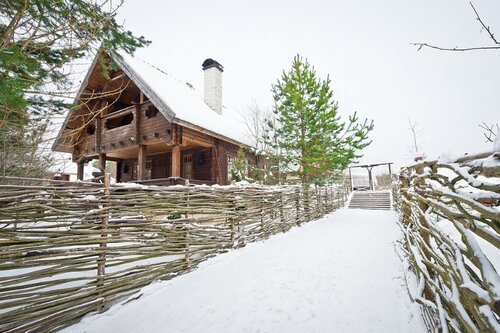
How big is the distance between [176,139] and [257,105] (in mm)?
8732

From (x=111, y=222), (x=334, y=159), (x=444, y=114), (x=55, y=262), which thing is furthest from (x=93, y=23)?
(x=444, y=114)

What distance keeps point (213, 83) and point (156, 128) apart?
17.7ft

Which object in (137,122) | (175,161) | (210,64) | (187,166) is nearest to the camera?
(175,161)

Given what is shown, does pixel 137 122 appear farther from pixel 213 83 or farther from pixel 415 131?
pixel 415 131

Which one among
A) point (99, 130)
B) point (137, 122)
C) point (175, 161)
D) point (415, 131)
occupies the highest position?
point (415, 131)

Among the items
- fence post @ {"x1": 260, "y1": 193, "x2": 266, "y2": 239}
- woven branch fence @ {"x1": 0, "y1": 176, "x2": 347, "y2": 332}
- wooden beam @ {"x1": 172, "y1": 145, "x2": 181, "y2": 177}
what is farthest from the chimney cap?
woven branch fence @ {"x1": 0, "y1": 176, "x2": 347, "y2": 332}

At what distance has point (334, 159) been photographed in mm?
9578

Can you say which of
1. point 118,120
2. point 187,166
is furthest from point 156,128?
point 118,120

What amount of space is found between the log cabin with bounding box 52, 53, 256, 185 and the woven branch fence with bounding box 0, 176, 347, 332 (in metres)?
4.23

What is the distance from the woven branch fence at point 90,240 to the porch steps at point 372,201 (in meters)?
12.2

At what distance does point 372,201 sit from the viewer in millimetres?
15039

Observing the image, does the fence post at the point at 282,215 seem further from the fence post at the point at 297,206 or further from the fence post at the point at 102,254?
the fence post at the point at 102,254

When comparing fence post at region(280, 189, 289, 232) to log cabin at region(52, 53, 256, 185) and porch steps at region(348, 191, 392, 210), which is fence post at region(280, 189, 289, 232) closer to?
log cabin at region(52, 53, 256, 185)

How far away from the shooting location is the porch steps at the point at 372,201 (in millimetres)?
14127
